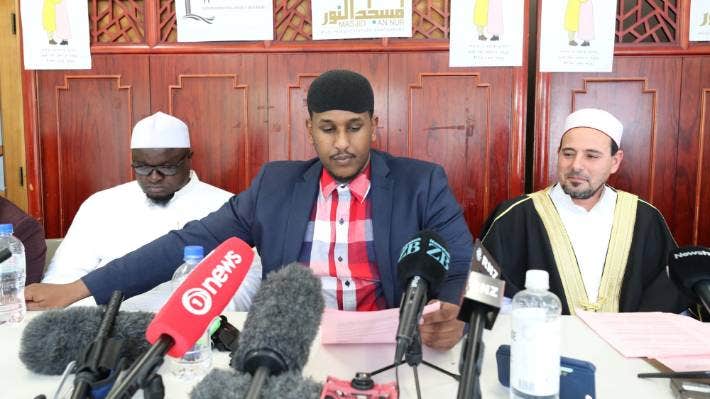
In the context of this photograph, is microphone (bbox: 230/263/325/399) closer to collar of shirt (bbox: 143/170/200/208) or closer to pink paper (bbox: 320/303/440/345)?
pink paper (bbox: 320/303/440/345)

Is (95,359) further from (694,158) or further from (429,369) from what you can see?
(694,158)

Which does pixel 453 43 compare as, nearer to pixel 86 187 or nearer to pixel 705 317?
pixel 705 317

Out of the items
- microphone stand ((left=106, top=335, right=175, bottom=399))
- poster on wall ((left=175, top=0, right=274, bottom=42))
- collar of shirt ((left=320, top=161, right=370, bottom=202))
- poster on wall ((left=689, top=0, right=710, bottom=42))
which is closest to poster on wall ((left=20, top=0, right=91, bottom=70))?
poster on wall ((left=175, top=0, right=274, bottom=42))

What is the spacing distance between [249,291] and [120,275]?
26.4 inches

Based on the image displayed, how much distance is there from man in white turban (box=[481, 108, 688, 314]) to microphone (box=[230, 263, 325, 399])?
1.51 meters

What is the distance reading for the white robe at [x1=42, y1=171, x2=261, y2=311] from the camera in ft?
8.88

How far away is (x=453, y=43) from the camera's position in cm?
289

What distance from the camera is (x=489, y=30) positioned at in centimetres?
287

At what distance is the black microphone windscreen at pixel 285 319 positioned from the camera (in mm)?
764

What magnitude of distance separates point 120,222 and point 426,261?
2.38 metres

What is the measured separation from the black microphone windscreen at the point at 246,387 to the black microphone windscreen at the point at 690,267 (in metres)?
0.73

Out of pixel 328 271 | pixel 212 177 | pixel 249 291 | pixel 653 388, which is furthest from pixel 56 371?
pixel 212 177

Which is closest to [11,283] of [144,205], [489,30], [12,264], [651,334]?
[12,264]

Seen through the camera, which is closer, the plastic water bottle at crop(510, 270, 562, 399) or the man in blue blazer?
the plastic water bottle at crop(510, 270, 562, 399)
